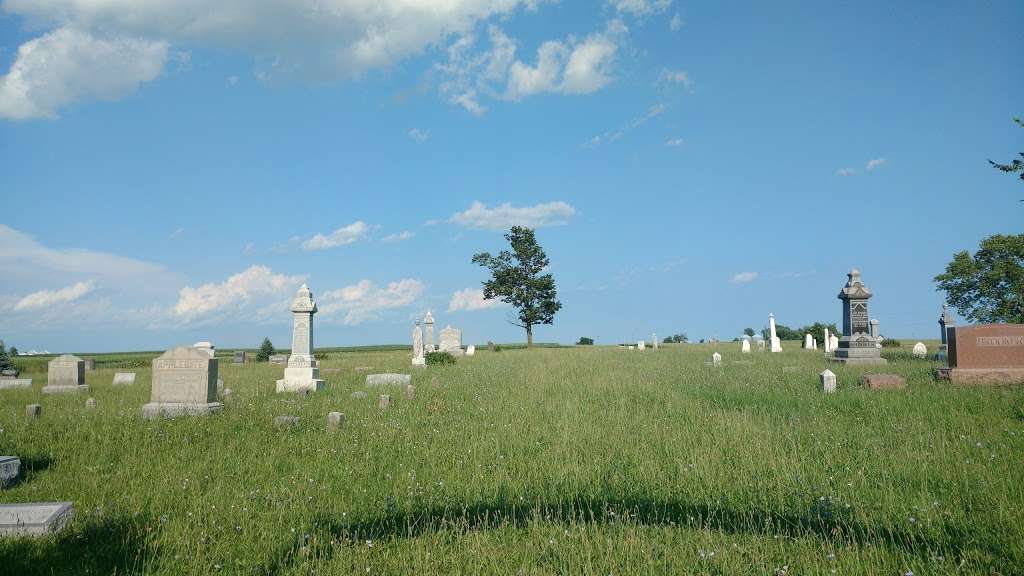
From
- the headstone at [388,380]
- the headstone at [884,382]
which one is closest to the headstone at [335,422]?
the headstone at [388,380]

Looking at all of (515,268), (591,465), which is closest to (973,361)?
(591,465)

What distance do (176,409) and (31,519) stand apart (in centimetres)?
729

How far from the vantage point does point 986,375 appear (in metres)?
15.3

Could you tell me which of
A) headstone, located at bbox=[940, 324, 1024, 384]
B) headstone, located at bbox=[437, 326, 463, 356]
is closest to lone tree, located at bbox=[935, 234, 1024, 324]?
headstone, located at bbox=[940, 324, 1024, 384]

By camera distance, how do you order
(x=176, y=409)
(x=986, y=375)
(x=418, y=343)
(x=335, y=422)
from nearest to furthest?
(x=335, y=422)
(x=176, y=409)
(x=986, y=375)
(x=418, y=343)

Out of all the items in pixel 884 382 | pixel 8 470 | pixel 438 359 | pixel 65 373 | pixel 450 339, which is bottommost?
pixel 8 470

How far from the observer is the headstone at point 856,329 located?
24719 mm

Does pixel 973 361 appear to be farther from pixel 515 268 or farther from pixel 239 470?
pixel 515 268

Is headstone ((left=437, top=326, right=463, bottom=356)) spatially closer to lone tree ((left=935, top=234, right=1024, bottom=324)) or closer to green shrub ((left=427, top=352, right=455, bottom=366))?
green shrub ((left=427, top=352, right=455, bottom=366))

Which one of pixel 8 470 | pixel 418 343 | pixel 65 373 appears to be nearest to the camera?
pixel 8 470

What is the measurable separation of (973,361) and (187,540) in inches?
743

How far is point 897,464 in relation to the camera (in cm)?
692

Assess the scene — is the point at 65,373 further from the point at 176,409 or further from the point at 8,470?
the point at 8,470

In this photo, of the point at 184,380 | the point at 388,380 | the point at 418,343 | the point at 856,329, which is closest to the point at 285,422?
the point at 184,380
